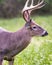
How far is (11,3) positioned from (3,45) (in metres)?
21.0

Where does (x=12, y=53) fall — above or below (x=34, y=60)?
above

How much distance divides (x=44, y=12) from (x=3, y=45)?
892 inches

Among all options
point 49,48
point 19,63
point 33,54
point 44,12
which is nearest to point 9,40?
point 19,63

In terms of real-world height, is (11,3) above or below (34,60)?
below

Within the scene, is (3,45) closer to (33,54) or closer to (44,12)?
(33,54)

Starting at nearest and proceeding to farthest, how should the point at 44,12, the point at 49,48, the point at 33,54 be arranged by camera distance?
the point at 33,54
the point at 49,48
the point at 44,12

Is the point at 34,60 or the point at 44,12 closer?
the point at 34,60

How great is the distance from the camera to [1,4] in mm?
27578

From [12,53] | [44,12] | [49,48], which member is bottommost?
[44,12]

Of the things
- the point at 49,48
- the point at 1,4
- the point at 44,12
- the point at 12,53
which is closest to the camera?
the point at 12,53

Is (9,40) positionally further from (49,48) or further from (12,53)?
(49,48)

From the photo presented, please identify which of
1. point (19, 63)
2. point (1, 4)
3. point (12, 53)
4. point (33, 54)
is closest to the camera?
point (12, 53)

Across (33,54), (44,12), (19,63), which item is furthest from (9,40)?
(44,12)

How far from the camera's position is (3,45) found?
6898mm
